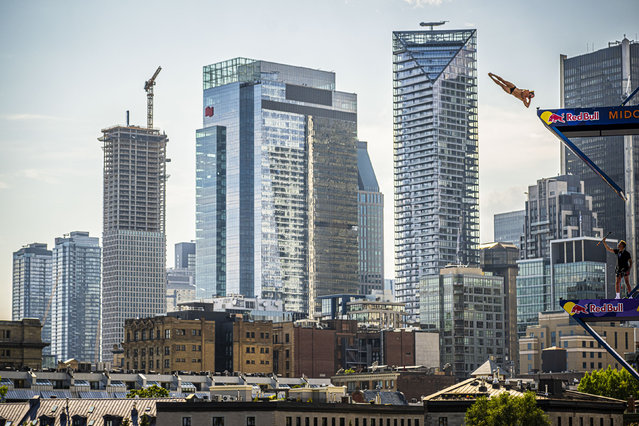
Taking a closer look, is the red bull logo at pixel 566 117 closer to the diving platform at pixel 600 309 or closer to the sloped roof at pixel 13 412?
the diving platform at pixel 600 309

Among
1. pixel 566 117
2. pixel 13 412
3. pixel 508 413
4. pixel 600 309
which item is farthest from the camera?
pixel 13 412

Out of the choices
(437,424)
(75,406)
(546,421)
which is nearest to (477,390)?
(437,424)

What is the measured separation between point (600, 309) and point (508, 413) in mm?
91769

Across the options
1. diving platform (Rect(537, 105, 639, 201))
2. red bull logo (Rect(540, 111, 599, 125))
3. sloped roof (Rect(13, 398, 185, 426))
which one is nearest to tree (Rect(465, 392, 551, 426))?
sloped roof (Rect(13, 398, 185, 426))

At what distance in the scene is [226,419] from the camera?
157750 mm

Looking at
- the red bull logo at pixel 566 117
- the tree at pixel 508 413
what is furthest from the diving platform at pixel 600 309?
the tree at pixel 508 413

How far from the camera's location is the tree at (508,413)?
16250cm

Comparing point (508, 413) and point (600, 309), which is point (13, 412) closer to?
point (508, 413)

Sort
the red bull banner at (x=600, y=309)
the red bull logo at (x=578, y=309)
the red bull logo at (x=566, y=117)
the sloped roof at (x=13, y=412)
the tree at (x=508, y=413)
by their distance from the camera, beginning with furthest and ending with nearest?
the sloped roof at (x=13, y=412) < the tree at (x=508, y=413) < the red bull logo at (x=578, y=309) < the red bull banner at (x=600, y=309) < the red bull logo at (x=566, y=117)

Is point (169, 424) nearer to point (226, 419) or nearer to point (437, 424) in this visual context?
point (226, 419)

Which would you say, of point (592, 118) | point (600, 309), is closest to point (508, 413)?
point (600, 309)

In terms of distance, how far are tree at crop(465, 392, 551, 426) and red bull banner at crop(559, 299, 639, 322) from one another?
89347 millimetres

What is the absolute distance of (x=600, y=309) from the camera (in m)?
74.6

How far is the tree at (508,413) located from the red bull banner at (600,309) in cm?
8935
